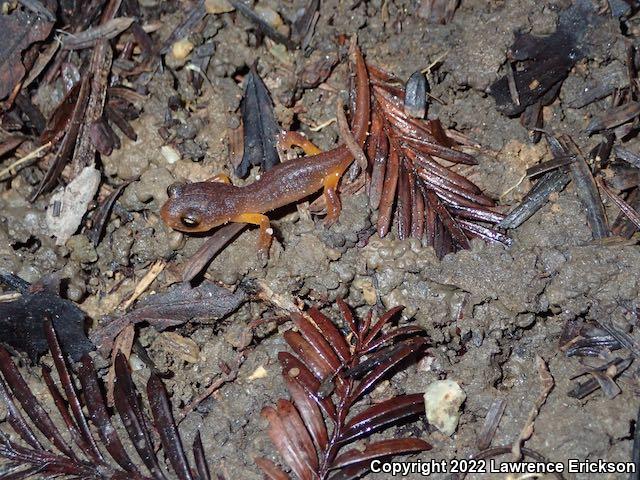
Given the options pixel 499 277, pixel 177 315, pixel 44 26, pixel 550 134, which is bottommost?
pixel 499 277

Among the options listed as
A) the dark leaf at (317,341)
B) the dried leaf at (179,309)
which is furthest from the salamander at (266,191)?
the dark leaf at (317,341)

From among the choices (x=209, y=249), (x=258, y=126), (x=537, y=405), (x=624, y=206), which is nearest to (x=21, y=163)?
(x=209, y=249)

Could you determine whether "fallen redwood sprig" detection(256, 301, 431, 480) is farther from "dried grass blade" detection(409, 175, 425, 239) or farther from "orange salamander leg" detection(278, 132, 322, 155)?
"orange salamander leg" detection(278, 132, 322, 155)

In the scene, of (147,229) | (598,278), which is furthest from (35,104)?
(598,278)

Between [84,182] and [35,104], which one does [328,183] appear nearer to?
[84,182]

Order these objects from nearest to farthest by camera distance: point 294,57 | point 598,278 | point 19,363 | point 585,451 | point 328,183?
point 585,451, point 598,278, point 19,363, point 328,183, point 294,57

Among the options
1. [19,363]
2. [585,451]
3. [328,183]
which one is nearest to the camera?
[585,451]

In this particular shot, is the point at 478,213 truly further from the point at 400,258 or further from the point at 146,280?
the point at 146,280

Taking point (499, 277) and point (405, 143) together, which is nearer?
point (499, 277)
